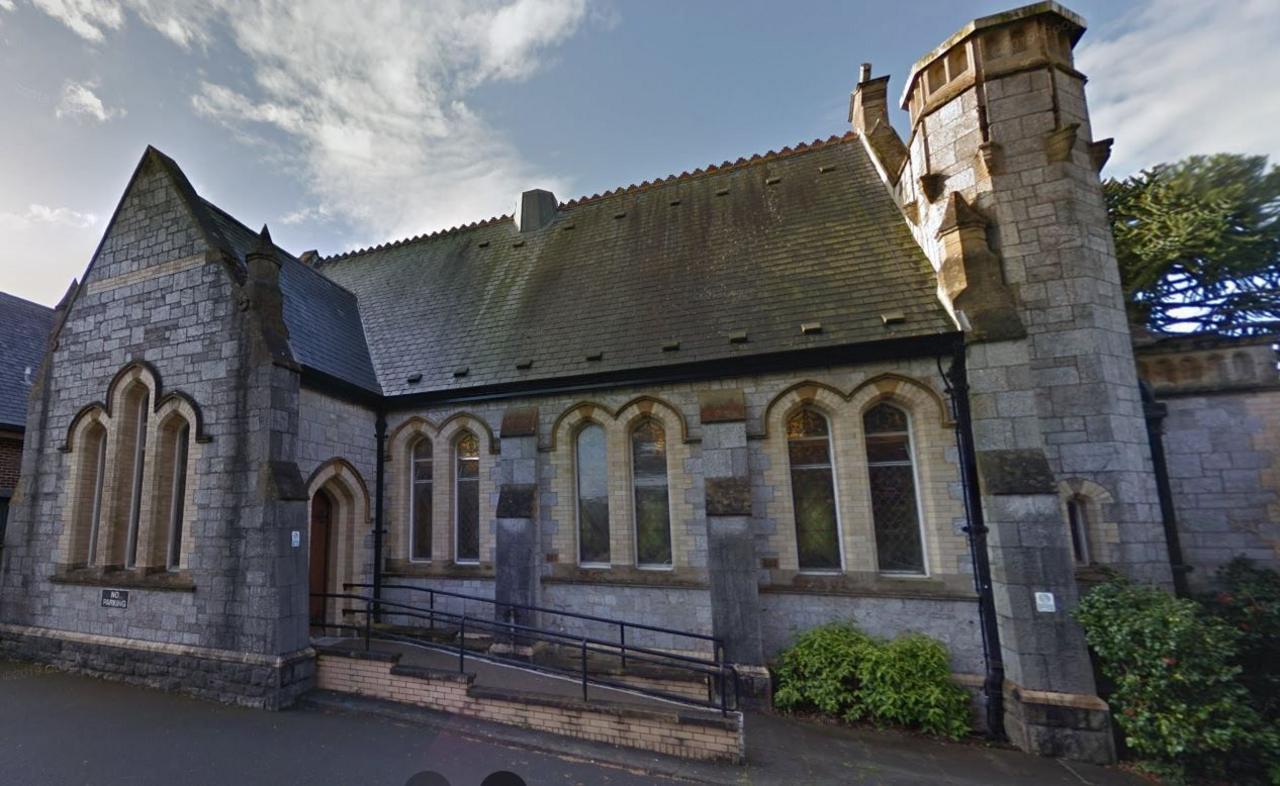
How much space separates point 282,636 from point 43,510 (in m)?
6.22

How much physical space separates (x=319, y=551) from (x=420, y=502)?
1906mm

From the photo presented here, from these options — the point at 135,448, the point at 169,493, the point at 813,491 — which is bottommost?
the point at 813,491

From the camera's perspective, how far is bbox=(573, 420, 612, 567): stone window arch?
9797 millimetres

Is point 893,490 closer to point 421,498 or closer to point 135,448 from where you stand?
point 421,498

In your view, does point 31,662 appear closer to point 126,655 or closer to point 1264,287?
point 126,655

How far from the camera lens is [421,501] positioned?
11109mm

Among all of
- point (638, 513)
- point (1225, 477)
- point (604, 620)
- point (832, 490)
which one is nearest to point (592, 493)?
point (638, 513)

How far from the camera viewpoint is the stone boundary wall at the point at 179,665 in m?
7.75

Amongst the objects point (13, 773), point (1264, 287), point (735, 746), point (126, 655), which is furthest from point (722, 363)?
point (1264, 287)

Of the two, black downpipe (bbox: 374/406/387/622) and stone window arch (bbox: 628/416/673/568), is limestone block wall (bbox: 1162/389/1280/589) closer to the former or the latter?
stone window arch (bbox: 628/416/673/568)

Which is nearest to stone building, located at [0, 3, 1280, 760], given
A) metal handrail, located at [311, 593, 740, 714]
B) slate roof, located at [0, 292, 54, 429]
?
metal handrail, located at [311, 593, 740, 714]

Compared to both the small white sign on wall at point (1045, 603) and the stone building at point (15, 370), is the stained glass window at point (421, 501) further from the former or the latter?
the small white sign on wall at point (1045, 603)

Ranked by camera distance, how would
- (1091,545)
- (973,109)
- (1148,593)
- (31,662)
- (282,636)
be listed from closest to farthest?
(1148,593) < (1091,545) < (282,636) < (973,109) < (31,662)

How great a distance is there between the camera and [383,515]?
35.8 feet
